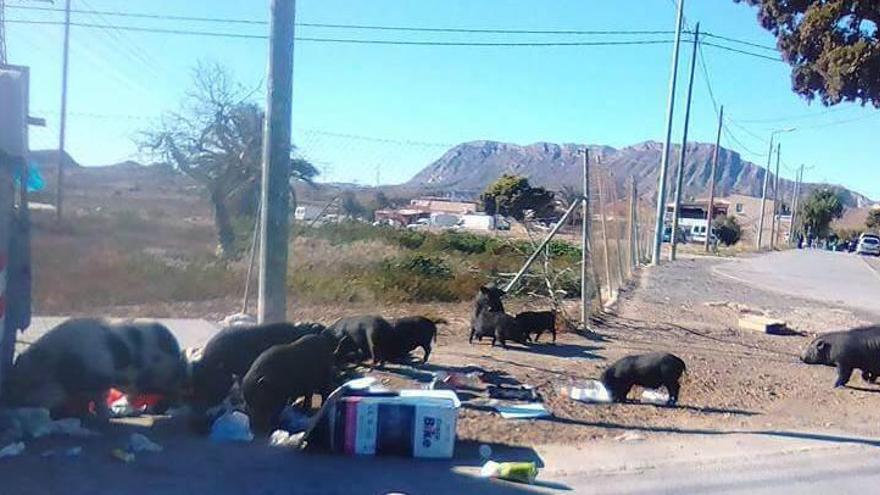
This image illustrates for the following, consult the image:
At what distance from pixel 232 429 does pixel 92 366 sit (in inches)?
49.8

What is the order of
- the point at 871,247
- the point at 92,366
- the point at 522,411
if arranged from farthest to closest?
the point at 871,247 → the point at 522,411 → the point at 92,366

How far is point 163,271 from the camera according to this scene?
60.2 feet

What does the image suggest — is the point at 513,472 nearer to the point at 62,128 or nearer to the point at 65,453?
the point at 65,453

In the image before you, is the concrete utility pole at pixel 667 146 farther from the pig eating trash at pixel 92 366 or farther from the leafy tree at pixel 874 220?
the leafy tree at pixel 874 220

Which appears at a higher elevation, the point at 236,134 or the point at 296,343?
the point at 236,134

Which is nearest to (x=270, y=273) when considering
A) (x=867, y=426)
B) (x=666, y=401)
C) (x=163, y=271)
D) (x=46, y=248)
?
(x=666, y=401)

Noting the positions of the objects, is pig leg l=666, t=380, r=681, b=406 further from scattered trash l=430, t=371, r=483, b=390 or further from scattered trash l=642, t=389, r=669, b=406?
scattered trash l=430, t=371, r=483, b=390

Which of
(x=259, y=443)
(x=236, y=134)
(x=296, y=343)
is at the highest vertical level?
(x=236, y=134)

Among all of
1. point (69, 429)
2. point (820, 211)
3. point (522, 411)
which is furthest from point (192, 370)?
point (820, 211)

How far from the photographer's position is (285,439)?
6.86 meters

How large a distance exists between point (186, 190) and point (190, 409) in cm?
2613

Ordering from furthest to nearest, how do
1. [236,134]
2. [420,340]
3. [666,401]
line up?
[236,134], [420,340], [666,401]

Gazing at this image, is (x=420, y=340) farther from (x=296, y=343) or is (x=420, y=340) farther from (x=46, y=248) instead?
(x=46, y=248)

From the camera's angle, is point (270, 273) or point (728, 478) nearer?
point (728, 478)
